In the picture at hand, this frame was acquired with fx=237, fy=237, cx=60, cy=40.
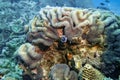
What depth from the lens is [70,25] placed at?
4957mm

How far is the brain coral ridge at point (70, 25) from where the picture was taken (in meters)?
4.93

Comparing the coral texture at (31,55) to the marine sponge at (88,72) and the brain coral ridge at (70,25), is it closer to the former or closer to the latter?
the brain coral ridge at (70,25)

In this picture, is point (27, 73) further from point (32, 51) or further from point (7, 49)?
point (7, 49)

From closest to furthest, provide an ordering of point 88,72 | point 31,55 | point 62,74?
point 88,72
point 62,74
point 31,55

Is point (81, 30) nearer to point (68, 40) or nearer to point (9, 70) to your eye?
point (68, 40)

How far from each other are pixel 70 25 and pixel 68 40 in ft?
1.04

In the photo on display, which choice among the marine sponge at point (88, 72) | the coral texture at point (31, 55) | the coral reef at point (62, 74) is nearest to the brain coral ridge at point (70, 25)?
the coral texture at point (31, 55)

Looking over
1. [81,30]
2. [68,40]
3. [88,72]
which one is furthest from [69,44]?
[88,72]

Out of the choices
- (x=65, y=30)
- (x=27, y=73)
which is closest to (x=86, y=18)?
(x=65, y=30)

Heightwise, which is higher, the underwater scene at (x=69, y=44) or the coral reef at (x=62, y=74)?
the underwater scene at (x=69, y=44)

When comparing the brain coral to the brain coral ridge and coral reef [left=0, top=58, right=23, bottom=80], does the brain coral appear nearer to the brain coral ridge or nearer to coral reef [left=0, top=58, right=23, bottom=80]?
the brain coral ridge

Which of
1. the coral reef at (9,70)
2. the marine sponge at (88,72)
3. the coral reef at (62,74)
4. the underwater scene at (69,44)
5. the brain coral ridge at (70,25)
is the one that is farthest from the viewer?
the coral reef at (9,70)

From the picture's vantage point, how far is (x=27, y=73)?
5.11 m

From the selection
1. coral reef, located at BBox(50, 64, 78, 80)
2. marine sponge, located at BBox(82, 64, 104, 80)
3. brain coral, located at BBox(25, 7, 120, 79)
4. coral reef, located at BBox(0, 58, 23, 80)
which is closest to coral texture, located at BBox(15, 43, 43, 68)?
brain coral, located at BBox(25, 7, 120, 79)
